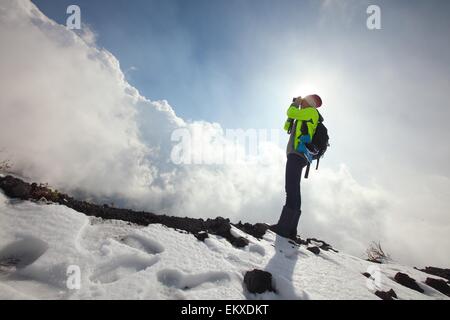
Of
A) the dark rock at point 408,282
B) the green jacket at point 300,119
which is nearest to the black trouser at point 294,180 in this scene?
the green jacket at point 300,119

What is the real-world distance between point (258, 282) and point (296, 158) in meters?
4.14

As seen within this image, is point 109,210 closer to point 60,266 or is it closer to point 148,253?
point 148,253

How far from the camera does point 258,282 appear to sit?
12.4 feet

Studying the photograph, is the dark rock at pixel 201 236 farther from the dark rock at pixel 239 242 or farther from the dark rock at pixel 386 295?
the dark rock at pixel 386 295

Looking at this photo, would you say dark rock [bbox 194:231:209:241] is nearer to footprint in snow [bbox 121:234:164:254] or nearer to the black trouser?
footprint in snow [bbox 121:234:164:254]

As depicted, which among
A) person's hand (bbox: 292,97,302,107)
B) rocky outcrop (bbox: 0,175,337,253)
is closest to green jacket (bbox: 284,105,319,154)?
person's hand (bbox: 292,97,302,107)

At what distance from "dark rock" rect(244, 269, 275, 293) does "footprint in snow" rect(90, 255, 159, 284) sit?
1.44m

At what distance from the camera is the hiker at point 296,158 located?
7074 millimetres

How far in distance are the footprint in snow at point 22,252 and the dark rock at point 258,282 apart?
121 inches

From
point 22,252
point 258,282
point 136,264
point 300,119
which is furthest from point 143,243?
point 300,119

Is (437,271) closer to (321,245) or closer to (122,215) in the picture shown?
(321,245)
